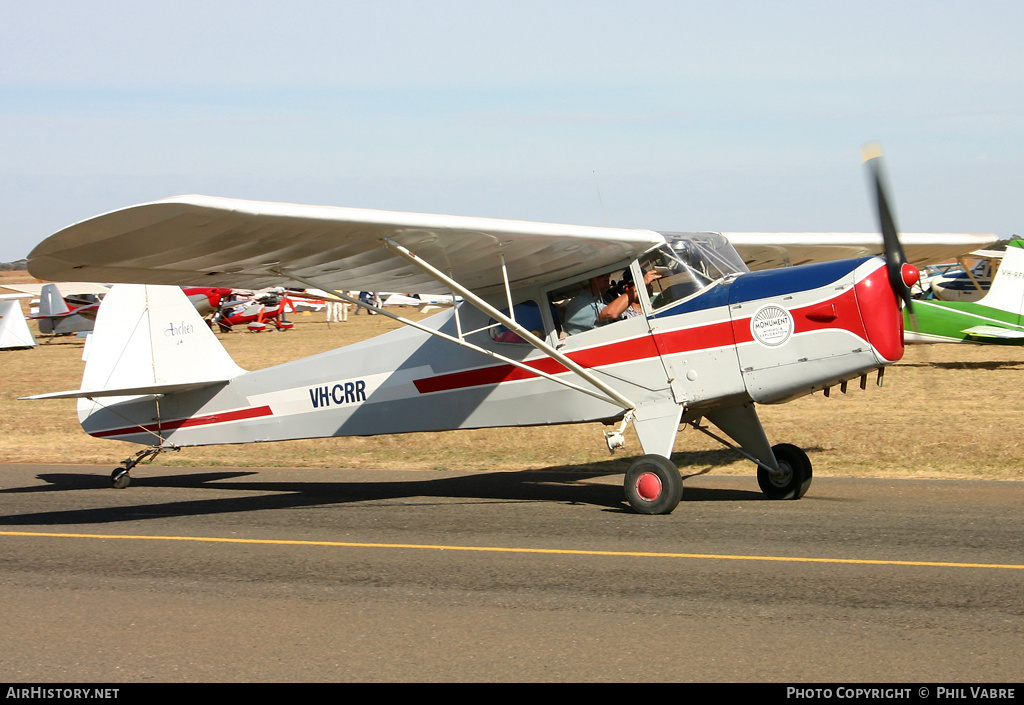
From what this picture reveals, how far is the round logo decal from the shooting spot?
25.9 feet

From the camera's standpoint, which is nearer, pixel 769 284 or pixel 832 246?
pixel 769 284

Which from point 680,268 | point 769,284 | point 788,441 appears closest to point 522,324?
point 680,268

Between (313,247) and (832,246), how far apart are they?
668 cm

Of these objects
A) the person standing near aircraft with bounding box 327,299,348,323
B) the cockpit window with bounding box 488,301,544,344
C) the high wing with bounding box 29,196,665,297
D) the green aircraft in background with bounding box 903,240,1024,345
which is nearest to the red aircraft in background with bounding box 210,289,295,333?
the person standing near aircraft with bounding box 327,299,348,323

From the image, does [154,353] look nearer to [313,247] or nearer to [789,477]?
[313,247]

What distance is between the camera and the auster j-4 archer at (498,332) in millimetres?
7191

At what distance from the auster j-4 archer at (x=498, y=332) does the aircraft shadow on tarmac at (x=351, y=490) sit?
24.4 inches

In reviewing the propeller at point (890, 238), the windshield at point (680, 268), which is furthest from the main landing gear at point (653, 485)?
the propeller at point (890, 238)

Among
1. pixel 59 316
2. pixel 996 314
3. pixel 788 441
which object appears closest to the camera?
pixel 788 441

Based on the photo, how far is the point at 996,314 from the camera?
2047 centimetres

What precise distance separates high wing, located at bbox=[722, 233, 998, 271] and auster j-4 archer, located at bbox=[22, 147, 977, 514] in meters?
2.23

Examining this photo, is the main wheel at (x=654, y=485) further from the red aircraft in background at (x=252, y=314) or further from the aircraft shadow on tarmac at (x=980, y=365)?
the red aircraft in background at (x=252, y=314)
